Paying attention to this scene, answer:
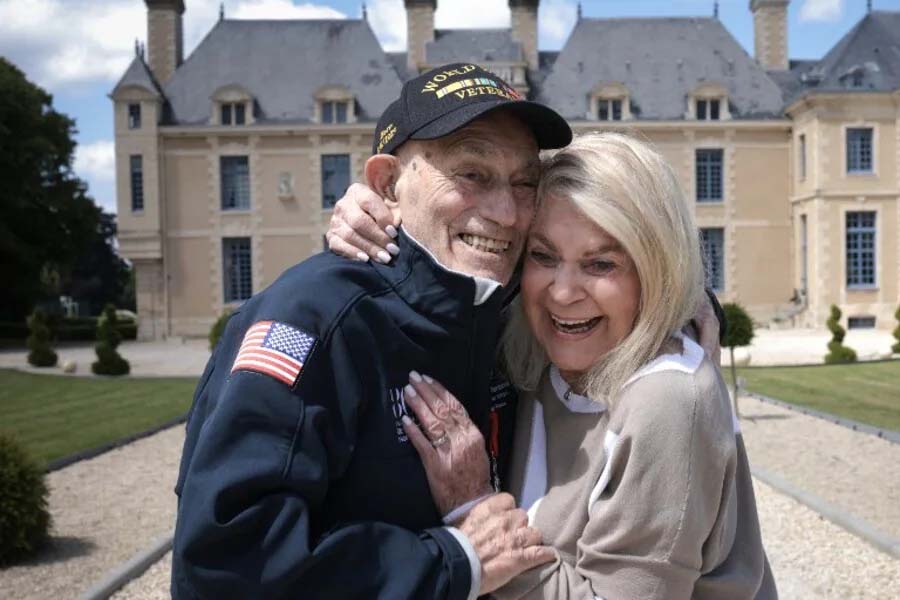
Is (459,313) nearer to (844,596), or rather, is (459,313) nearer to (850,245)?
(844,596)

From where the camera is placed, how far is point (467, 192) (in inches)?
69.5

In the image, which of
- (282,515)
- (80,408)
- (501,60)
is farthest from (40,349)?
(282,515)

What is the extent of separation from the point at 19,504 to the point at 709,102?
2797cm

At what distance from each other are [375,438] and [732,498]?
0.75 m

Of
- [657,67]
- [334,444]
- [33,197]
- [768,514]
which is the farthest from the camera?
[657,67]

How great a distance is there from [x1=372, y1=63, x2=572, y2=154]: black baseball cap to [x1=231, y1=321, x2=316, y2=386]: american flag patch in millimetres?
485

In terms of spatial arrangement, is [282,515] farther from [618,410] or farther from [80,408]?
[80,408]

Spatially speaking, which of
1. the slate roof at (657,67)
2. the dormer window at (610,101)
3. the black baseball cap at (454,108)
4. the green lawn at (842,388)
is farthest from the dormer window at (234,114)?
the black baseball cap at (454,108)

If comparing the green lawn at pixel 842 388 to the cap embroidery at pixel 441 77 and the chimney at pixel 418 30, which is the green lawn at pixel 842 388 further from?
the chimney at pixel 418 30

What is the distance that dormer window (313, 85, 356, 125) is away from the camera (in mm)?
29367

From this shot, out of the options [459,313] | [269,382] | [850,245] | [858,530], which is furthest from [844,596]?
[850,245]

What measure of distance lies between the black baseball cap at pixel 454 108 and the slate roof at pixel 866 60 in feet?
93.2

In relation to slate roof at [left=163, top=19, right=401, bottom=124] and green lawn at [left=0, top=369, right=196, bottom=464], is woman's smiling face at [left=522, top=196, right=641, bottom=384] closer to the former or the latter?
green lawn at [left=0, top=369, right=196, bottom=464]

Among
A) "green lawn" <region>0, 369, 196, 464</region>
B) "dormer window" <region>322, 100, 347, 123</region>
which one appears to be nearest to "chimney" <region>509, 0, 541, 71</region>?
"dormer window" <region>322, 100, 347, 123</region>
